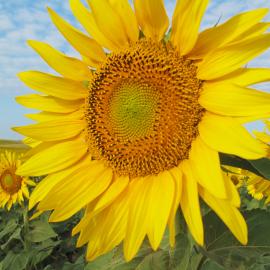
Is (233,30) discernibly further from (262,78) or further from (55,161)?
(55,161)

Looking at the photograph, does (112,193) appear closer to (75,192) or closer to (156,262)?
(75,192)

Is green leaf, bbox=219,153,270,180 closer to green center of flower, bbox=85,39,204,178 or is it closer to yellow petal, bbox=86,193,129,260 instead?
green center of flower, bbox=85,39,204,178

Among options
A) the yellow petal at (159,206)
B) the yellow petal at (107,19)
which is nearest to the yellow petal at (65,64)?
the yellow petal at (107,19)

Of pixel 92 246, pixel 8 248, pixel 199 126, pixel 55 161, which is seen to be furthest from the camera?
pixel 8 248

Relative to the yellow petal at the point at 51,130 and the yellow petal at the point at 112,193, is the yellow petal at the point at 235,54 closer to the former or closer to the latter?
the yellow petal at the point at 112,193

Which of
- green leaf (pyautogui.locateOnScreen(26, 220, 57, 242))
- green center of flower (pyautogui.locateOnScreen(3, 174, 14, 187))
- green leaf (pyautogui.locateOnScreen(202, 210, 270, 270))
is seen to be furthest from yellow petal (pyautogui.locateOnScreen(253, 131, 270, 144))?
green center of flower (pyautogui.locateOnScreen(3, 174, 14, 187))

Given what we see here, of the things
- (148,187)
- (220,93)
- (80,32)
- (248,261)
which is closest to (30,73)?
(80,32)

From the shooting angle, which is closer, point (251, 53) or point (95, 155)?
point (251, 53)
